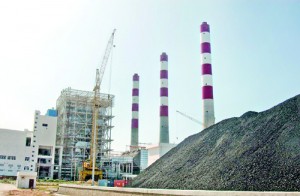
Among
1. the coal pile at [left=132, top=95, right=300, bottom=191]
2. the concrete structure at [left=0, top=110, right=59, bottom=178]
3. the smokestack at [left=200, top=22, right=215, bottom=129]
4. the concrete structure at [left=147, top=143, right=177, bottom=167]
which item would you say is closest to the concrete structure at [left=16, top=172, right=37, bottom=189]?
the concrete structure at [left=147, top=143, right=177, bottom=167]

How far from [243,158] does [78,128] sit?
5752cm

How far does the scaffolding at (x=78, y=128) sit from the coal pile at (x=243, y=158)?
46.4 m

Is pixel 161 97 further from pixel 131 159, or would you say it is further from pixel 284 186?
pixel 284 186

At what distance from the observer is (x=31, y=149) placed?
65438mm

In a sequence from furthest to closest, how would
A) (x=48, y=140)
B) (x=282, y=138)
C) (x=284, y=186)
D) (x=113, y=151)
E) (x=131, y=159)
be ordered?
(x=113, y=151)
(x=48, y=140)
(x=131, y=159)
(x=282, y=138)
(x=284, y=186)

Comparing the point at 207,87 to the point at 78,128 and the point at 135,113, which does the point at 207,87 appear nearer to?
the point at 135,113

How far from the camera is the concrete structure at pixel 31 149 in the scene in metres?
63.2

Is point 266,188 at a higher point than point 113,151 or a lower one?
lower

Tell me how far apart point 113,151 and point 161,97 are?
88.7 ft

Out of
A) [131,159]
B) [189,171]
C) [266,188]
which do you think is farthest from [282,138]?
[131,159]

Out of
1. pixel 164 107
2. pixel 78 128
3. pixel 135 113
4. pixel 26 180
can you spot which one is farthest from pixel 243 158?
pixel 78 128

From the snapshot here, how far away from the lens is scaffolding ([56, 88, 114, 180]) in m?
66.1

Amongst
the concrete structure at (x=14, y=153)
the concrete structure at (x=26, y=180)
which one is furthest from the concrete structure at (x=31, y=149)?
the concrete structure at (x=26, y=180)

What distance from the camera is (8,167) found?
62562mm
